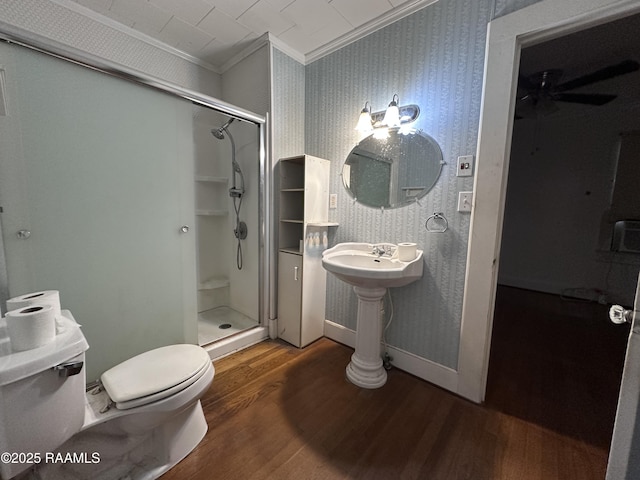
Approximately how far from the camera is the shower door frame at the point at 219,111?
110cm

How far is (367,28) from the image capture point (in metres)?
1.73

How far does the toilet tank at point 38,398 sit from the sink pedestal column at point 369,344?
4.35 feet

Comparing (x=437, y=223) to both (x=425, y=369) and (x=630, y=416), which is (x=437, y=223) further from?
(x=630, y=416)

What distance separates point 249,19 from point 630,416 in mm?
2520

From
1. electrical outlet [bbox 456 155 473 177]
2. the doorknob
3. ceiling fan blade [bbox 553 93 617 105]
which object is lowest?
the doorknob

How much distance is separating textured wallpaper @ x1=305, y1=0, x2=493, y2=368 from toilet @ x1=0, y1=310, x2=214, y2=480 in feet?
4.19

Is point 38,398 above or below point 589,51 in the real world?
below

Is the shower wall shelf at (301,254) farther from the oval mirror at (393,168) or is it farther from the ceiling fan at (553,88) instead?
the ceiling fan at (553,88)

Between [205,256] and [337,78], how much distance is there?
2.04 m

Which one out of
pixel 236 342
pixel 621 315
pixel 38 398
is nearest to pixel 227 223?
pixel 236 342

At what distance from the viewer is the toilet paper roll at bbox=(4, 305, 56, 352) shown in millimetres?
775

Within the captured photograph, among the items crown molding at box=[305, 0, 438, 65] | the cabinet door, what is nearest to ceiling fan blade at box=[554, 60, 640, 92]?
crown molding at box=[305, 0, 438, 65]

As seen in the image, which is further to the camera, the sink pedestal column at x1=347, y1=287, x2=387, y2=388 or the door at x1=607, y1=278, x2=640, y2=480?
the sink pedestal column at x1=347, y1=287, x2=387, y2=388

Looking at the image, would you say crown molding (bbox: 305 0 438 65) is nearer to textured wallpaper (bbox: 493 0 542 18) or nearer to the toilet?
textured wallpaper (bbox: 493 0 542 18)
